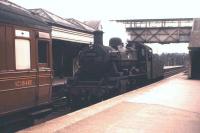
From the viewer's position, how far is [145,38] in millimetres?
42406

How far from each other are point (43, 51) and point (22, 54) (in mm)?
1320

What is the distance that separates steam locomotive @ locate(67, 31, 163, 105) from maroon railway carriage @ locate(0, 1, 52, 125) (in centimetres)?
449

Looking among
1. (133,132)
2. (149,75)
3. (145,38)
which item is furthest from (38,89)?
(145,38)

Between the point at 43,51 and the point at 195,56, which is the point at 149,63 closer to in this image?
the point at 195,56

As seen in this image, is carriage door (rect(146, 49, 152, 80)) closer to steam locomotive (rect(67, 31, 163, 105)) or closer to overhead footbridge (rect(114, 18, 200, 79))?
steam locomotive (rect(67, 31, 163, 105))

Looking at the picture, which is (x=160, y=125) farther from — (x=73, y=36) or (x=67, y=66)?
(x=67, y=66)

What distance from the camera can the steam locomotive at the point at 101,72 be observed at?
48.8 ft

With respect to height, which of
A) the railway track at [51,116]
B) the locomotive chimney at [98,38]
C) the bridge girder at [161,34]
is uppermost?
the bridge girder at [161,34]

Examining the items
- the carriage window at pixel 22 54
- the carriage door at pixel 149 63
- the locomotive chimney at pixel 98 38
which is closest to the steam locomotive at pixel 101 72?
the locomotive chimney at pixel 98 38

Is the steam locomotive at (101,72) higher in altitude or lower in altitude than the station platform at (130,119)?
higher

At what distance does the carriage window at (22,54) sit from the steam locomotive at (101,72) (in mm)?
5908

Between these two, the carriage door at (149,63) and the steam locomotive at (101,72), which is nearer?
the steam locomotive at (101,72)

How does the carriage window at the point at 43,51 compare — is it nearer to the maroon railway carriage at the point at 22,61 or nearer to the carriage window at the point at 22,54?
the maroon railway carriage at the point at 22,61

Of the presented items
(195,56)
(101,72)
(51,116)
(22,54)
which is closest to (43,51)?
(22,54)
